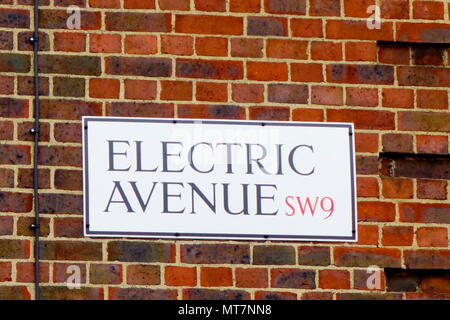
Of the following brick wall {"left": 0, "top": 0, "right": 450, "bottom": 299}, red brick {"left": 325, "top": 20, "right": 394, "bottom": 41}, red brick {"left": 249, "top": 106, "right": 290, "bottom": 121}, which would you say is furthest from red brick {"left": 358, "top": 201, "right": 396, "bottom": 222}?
red brick {"left": 325, "top": 20, "right": 394, "bottom": 41}

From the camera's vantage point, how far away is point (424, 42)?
22.9ft

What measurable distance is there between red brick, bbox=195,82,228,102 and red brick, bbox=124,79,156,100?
0.18 metres

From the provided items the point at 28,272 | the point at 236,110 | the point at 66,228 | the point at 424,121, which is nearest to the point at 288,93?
the point at 236,110

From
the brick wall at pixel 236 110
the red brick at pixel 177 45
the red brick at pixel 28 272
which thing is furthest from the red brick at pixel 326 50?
the red brick at pixel 28 272

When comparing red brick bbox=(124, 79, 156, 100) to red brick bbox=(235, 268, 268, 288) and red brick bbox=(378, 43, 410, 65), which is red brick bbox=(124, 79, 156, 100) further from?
red brick bbox=(378, 43, 410, 65)

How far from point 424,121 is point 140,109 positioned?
117cm

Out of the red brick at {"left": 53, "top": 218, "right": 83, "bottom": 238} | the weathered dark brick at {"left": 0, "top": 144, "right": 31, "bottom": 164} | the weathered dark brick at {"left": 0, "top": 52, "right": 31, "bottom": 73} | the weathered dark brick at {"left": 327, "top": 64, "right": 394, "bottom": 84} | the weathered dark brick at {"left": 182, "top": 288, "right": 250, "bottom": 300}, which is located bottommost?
the weathered dark brick at {"left": 182, "top": 288, "right": 250, "bottom": 300}

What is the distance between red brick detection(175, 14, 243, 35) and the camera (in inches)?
270

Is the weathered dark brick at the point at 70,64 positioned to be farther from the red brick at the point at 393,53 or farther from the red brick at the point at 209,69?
the red brick at the point at 393,53

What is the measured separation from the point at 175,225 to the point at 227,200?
23 cm

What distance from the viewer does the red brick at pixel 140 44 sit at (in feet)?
22.3
